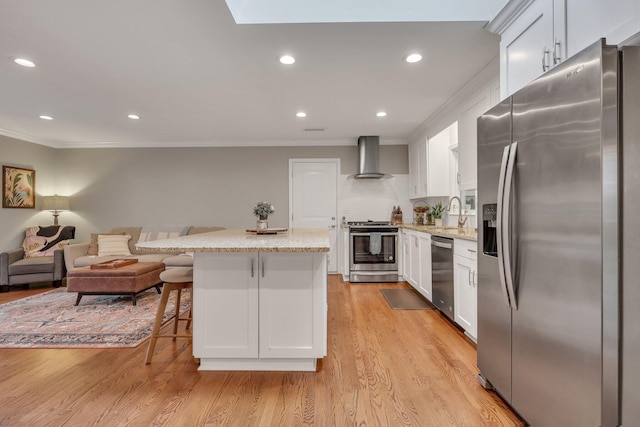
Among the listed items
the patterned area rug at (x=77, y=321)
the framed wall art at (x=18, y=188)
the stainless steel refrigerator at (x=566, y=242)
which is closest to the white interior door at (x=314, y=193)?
the patterned area rug at (x=77, y=321)

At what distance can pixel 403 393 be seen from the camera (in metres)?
1.84

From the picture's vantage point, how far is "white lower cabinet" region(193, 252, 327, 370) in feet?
6.66

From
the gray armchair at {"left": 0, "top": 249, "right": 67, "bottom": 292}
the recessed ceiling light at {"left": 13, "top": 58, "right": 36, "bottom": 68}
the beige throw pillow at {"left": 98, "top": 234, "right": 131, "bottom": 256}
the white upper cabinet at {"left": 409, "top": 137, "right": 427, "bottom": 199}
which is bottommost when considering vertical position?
the gray armchair at {"left": 0, "top": 249, "right": 67, "bottom": 292}

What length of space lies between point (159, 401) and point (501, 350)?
191 centimetres

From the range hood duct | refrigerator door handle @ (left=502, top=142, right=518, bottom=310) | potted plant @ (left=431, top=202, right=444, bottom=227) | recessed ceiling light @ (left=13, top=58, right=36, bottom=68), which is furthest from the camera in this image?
the range hood duct

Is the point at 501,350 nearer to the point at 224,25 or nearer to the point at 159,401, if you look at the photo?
the point at 159,401

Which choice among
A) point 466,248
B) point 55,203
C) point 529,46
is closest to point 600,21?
point 529,46

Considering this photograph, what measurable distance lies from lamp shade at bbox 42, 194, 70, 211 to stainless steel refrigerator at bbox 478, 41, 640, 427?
6.37 meters

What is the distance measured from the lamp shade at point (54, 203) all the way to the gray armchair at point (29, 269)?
2.97ft

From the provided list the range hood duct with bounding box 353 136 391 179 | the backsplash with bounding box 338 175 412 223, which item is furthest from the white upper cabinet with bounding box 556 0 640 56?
the backsplash with bounding box 338 175 412 223

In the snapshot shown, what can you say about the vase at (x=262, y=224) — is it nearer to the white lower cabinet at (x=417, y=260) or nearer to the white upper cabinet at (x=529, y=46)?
the white lower cabinet at (x=417, y=260)

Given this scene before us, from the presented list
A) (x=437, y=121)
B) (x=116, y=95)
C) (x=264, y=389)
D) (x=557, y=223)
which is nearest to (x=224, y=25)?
(x=116, y=95)

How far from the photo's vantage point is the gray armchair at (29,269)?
4188 mm

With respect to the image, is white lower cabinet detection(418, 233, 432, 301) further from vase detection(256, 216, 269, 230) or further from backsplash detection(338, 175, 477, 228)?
vase detection(256, 216, 269, 230)
